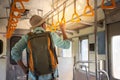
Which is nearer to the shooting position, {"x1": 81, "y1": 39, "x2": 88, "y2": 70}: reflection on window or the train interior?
the train interior

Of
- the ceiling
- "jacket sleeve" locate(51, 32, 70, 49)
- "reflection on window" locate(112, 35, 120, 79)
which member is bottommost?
"reflection on window" locate(112, 35, 120, 79)

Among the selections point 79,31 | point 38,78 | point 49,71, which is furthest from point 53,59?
point 79,31

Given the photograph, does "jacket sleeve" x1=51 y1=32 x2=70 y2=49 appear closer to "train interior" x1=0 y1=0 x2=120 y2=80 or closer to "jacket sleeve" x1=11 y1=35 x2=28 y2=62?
"jacket sleeve" x1=11 y1=35 x2=28 y2=62

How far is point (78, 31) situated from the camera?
15.8 feet

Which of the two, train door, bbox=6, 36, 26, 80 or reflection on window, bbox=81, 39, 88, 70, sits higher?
reflection on window, bbox=81, 39, 88, 70

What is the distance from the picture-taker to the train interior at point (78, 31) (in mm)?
2920

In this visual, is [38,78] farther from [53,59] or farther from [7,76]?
[7,76]

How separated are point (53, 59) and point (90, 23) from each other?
7.75 ft

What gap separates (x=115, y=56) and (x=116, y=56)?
2 centimetres

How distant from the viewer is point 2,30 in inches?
213

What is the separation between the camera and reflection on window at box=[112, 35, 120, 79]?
3.10 m

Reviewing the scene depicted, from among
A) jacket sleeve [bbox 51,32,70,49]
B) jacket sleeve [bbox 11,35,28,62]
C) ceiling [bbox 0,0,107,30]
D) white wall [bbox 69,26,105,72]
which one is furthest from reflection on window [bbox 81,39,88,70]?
jacket sleeve [bbox 11,35,28,62]

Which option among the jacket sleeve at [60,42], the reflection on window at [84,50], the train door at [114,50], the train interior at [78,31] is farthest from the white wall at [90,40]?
the jacket sleeve at [60,42]

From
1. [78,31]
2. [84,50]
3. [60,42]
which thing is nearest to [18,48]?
[60,42]
